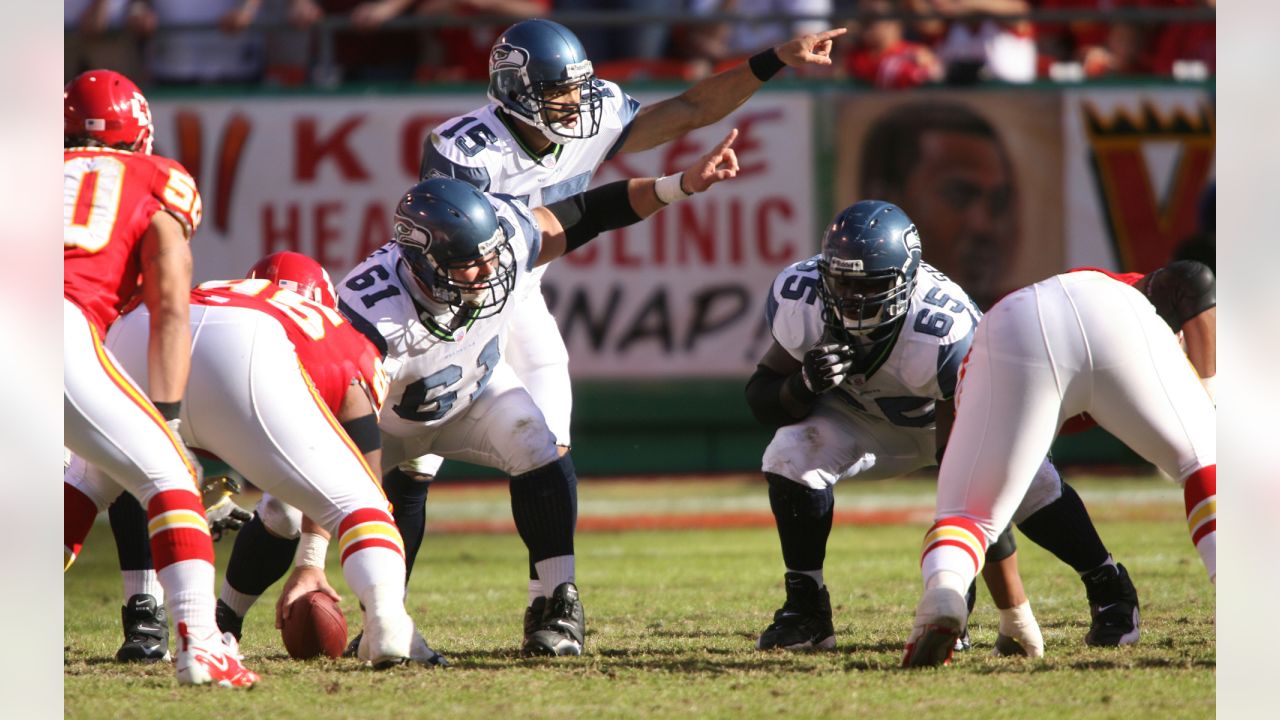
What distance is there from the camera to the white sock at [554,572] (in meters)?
4.75

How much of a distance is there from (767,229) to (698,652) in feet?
21.2

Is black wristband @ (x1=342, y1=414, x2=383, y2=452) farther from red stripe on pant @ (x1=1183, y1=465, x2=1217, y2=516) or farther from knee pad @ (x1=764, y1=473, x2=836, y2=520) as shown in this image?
red stripe on pant @ (x1=1183, y1=465, x2=1217, y2=516)

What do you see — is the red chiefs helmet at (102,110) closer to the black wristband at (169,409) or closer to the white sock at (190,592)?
the black wristband at (169,409)

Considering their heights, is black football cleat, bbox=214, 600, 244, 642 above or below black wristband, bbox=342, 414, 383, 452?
below

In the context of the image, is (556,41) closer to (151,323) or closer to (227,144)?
(151,323)

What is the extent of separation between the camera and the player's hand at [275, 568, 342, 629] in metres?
4.56

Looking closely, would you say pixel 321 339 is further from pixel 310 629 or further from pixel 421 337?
pixel 310 629

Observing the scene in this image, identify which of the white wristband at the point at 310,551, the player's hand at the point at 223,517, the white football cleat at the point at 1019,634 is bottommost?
the white football cleat at the point at 1019,634

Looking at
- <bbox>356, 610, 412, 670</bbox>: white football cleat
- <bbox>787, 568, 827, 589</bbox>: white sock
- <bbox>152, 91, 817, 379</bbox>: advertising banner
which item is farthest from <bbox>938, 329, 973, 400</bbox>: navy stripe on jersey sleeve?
<bbox>152, 91, 817, 379</bbox>: advertising banner

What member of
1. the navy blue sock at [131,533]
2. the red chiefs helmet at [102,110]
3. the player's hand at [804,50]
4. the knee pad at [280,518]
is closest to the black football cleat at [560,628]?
the knee pad at [280,518]

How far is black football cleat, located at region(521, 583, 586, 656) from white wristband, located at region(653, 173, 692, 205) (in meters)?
1.22

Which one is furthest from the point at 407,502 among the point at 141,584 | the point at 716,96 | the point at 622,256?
the point at 622,256
